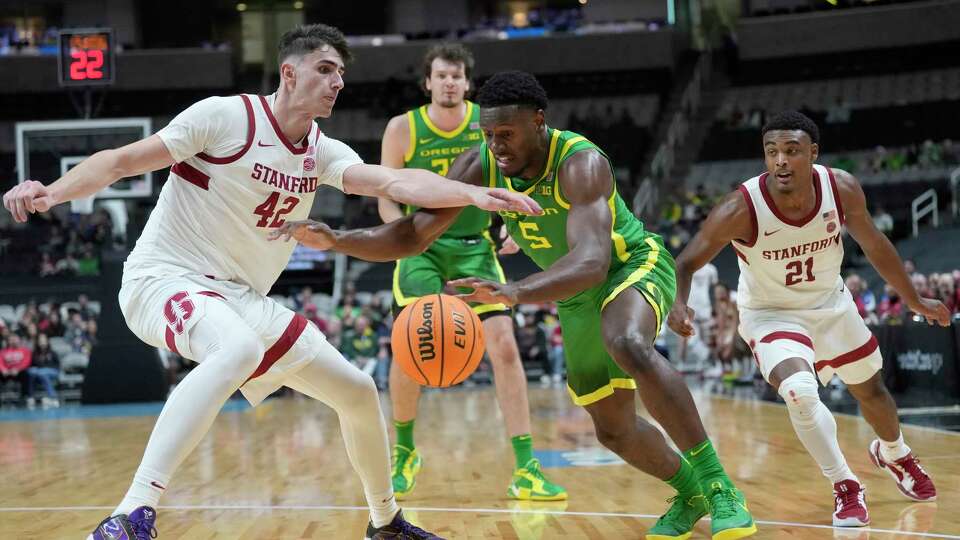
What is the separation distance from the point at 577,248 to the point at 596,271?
0.12 metres

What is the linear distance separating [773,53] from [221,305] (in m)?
29.7

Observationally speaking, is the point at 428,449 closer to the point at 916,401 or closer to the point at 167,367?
the point at 916,401

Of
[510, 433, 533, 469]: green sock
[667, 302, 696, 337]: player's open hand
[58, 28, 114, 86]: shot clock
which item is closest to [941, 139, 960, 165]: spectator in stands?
[58, 28, 114, 86]: shot clock

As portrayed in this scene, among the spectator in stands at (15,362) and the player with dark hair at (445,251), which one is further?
the spectator in stands at (15,362)

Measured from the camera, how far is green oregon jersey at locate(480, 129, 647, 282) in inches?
179

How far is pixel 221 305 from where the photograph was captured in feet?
13.4

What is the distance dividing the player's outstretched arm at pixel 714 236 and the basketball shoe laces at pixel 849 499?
104cm

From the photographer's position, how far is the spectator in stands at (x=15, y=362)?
16984 millimetres

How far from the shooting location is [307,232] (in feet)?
13.9

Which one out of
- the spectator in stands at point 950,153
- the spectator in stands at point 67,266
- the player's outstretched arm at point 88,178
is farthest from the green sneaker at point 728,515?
the spectator in stands at point 950,153

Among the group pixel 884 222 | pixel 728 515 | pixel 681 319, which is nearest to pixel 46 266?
pixel 884 222

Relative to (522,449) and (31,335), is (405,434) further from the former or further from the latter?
(31,335)

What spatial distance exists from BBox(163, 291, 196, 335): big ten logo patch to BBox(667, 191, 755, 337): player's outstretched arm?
218cm

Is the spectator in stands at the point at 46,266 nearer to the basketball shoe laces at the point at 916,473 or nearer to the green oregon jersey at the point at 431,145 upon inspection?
the green oregon jersey at the point at 431,145
